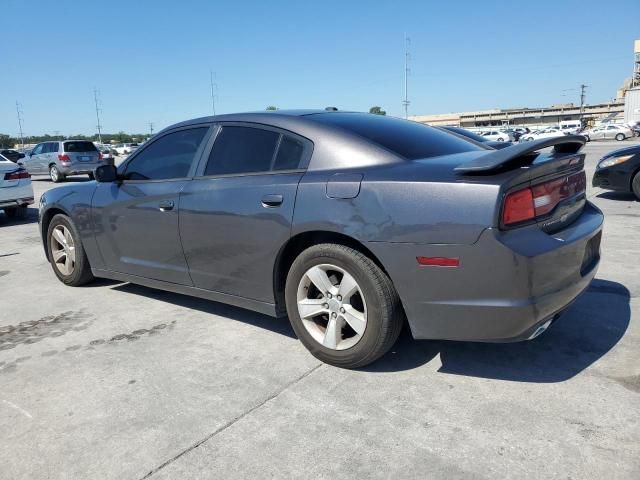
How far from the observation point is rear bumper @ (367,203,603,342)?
94.4 inches

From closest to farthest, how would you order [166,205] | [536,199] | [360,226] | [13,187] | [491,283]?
[491,283], [536,199], [360,226], [166,205], [13,187]

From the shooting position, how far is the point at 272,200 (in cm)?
313

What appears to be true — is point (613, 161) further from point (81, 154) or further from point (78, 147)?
point (78, 147)

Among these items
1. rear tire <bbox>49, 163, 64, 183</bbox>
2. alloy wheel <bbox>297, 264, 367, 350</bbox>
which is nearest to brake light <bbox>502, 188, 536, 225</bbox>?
alloy wheel <bbox>297, 264, 367, 350</bbox>

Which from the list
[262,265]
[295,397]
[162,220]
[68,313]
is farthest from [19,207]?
[295,397]

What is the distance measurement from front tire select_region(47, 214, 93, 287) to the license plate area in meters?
4.14

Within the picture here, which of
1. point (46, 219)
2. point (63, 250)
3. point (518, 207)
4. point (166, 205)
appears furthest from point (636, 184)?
point (46, 219)

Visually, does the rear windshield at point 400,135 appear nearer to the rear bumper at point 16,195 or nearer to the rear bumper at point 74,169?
the rear bumper at point 16,195

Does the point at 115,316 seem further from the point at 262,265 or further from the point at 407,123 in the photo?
the point at 407,123

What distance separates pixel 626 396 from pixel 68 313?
13.2 ft

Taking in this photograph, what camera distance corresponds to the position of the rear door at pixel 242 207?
3137 mm

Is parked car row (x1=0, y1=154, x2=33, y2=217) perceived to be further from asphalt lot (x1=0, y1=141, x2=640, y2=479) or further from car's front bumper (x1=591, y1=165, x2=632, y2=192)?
car's front bumper (x1=591, y1=165, x2=632, y2=192)

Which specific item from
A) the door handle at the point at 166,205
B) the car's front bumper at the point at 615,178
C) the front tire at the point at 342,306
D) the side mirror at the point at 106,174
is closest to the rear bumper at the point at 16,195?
the side mirror at the point at 106,174

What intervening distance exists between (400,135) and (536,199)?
3.43ft
